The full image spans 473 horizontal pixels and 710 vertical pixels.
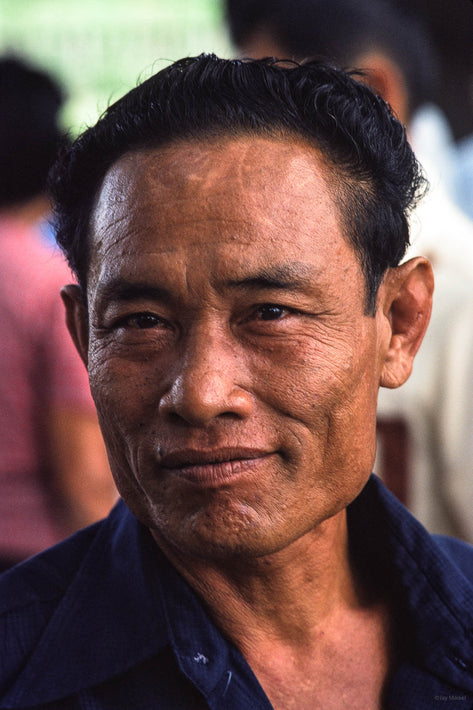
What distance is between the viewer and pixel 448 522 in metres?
3.09

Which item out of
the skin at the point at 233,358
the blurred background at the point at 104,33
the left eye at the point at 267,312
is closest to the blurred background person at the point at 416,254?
the skin at the point at 233,358

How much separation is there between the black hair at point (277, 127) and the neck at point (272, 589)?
0.57 metres

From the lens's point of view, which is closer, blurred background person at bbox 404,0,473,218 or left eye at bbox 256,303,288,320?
left eye at bbox 256,303,288,320

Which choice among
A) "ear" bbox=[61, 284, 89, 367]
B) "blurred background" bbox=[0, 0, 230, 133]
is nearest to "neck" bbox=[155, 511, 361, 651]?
"ear" bbox=[61, 284, 89, 367]

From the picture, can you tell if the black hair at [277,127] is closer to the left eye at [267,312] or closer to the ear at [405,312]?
the ear at [405,312]

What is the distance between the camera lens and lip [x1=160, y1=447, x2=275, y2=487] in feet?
5.32

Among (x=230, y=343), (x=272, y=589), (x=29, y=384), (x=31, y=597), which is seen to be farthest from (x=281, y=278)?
(x=29, y=384)

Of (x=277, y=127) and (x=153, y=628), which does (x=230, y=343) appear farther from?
(x=153, y=628)

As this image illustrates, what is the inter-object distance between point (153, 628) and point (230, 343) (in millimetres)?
597

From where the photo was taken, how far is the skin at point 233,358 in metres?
1.64

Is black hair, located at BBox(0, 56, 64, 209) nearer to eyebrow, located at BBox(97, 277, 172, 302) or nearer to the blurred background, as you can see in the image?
eyebrow, located at BBox(97, 277, 172, 302)

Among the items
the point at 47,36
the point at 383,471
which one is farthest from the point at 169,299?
the point at 47,36

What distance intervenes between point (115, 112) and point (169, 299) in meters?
0.46

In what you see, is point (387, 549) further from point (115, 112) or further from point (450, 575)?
point (115, 112)
